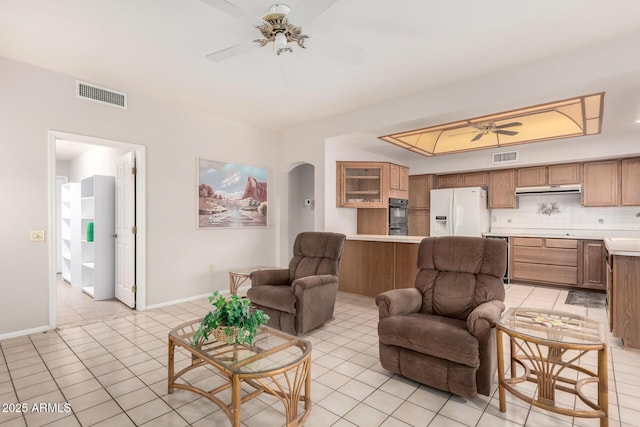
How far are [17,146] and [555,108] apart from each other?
5.85 m

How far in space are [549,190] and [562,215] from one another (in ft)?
2.00

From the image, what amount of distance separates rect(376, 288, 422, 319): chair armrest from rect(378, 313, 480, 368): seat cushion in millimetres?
51

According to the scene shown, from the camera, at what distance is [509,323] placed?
199cm

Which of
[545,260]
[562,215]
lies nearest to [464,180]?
[562,215]

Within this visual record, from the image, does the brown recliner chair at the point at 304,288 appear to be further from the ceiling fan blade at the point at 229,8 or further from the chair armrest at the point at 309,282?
the ceiling fan blade at the point at 229,8

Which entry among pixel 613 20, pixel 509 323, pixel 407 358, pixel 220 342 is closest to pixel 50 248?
pixel 220 342

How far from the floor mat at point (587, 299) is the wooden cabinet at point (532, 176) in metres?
1.92

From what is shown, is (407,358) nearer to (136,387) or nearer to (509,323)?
(509,323)

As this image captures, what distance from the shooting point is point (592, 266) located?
4.99 m

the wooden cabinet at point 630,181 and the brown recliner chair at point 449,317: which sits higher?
the wooden cabinet at point 630,181

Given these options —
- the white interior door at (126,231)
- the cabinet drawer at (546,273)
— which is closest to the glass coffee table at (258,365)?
the white interior door at (126,231)

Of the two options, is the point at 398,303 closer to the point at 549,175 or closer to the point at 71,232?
the point at 549,175

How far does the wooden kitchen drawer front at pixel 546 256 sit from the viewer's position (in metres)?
5.17

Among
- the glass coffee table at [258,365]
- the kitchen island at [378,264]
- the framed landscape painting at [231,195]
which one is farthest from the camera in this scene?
the framed landscape painting at [231,195]
